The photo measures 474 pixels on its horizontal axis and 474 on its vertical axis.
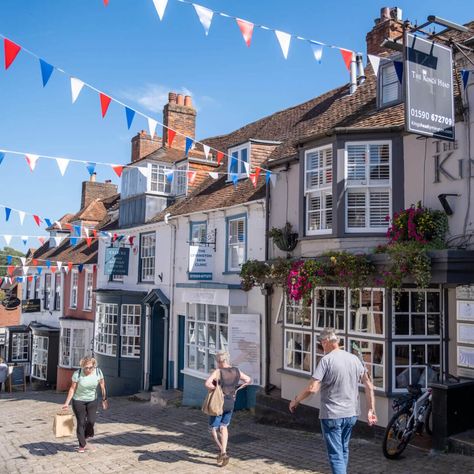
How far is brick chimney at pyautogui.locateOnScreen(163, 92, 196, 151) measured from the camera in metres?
22.5

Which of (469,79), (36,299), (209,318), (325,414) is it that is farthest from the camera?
(36,299)

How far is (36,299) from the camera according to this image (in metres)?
29.4

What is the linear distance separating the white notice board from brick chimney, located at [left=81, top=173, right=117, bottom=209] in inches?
824

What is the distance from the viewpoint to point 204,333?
15.2 metres

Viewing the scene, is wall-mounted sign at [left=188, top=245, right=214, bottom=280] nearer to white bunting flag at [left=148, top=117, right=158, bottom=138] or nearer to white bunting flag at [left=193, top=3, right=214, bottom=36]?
white bunting flag at [left=148, top=117, right=158, bottom=138]

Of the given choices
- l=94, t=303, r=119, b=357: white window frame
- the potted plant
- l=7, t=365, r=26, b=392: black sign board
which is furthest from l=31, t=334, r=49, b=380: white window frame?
the potted plant

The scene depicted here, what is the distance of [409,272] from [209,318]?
7.62 metres

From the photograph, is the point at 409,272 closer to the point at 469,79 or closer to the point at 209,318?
the point at 469,79

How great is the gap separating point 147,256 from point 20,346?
15.3 m

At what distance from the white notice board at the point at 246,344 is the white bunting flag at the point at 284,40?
6878 mm

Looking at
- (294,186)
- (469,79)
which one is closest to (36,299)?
(294,186)

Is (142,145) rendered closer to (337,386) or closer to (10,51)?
(10,51)

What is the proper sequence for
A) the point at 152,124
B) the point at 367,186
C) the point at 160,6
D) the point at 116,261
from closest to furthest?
the point at 160,6
the point at 152,124
the point at 367,186
the point at 116,261

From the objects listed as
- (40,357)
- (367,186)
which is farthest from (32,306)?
(367,186)
